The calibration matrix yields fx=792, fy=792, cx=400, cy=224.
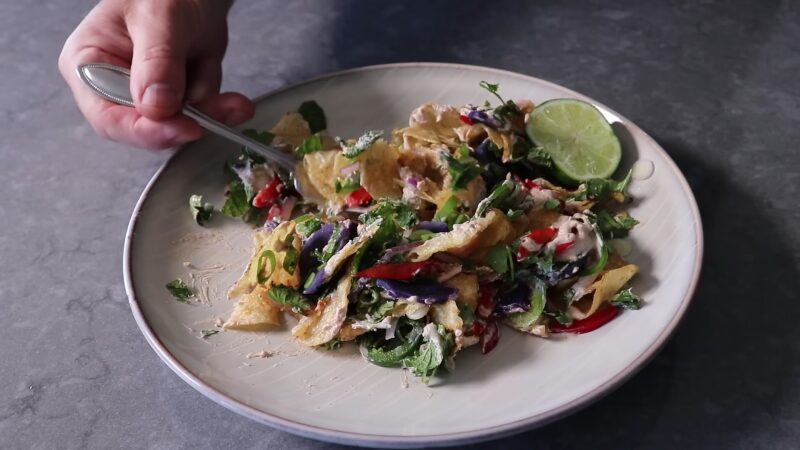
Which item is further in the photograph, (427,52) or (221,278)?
(427,52)

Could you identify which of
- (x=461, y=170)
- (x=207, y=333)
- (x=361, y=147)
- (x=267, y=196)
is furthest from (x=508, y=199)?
(x=207, y=333)

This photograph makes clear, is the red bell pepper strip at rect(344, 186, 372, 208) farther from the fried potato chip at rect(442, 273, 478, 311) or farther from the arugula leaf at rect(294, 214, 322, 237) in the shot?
the fried potato chip at rect(442, 273, 478, 311)

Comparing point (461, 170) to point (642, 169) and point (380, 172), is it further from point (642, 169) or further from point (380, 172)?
point (642, 169)

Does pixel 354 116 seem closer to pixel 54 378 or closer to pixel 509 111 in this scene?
pixel 509 111

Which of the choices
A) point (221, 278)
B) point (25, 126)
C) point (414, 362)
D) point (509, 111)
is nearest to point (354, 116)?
point (509, 111)

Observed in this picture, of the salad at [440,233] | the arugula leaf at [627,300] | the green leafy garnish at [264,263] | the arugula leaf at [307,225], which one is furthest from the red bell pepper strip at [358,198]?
the arugula leaf at [627,300]

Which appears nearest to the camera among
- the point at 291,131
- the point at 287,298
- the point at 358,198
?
the point at 287,298
